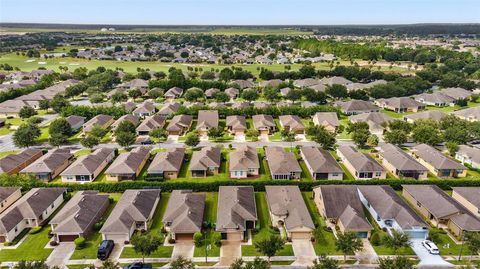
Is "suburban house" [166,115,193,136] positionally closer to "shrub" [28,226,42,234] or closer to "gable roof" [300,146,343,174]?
"gable roof" [300,146,343,174]

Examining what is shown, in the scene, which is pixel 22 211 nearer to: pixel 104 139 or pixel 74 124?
pixel 104 139

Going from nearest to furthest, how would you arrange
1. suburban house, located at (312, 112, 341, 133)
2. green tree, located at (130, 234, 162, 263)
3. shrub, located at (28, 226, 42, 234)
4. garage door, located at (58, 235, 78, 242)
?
1. green tree, located at (130, 234, 162, 263)
2. garage door, located at (58, 235, 78, 242)
3. shrub, located at (28, 226, 42, 234)
4. suburban house, located at (312, 112, 341, 133)

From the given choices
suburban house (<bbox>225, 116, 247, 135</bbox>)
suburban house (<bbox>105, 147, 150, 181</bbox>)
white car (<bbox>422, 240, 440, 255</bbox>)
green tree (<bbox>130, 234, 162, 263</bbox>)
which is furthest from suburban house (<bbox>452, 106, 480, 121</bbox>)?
green tree (<bbox>130, 234, 162, 263</bbox>)

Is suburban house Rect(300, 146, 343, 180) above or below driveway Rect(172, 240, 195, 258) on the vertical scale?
above

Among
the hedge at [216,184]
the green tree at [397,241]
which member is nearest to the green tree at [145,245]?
the hedge at [216,184]

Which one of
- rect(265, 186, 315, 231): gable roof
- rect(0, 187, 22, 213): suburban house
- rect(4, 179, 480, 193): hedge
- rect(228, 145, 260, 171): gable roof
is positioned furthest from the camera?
rect(228, 145, 260, 171): gable roof

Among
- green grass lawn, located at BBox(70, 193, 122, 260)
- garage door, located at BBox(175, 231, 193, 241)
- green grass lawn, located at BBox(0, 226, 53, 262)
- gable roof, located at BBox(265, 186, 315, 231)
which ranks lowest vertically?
green grass lawn, located at BBox(0, 226, 53, 262)

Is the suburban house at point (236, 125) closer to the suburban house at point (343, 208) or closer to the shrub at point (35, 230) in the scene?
the suburban house at point (343, 208)
